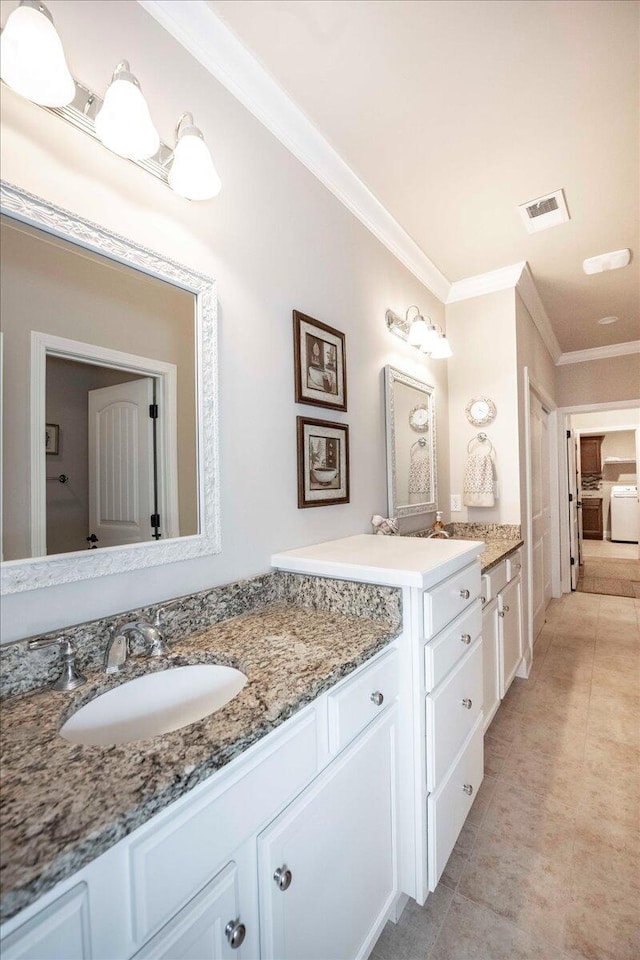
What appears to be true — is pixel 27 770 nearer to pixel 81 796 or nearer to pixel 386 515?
pixel 81 796

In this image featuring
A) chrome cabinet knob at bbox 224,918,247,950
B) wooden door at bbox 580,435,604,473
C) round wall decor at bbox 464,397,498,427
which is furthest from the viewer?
wooden door at bbox 580,435,604,473

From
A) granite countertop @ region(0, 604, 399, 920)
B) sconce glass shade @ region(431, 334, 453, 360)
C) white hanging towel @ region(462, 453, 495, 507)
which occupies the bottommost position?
granite countertop @ region(0, 604, 399, 920)

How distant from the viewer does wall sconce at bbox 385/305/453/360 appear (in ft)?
7.65

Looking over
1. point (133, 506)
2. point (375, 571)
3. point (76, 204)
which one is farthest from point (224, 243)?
point (375, 571)

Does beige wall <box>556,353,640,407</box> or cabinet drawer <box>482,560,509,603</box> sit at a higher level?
beige wall <box>556,353,640,407</box>

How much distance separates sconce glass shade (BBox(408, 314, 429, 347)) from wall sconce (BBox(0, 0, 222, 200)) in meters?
1.41

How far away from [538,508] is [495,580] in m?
1.73

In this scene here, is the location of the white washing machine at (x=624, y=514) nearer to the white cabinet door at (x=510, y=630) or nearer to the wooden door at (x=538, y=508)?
the wooden door at (x=538, y=508)

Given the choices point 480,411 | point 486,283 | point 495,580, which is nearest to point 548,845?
point 495,580

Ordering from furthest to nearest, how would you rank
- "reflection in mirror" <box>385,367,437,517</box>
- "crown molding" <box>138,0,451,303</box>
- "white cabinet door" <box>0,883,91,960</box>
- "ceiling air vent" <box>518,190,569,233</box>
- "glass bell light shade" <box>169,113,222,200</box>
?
"reflection in mirror" <box>385,367,437,517</box> → "ceiling air vent" <box>518,190,569,233</box> → "crown molding" <box>138,0,451,303</box> → "glass bell light shade" <box>169,113,222,200</box> → "white cabinet door" <box>0,883,91,960</box>

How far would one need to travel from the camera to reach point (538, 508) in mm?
3576

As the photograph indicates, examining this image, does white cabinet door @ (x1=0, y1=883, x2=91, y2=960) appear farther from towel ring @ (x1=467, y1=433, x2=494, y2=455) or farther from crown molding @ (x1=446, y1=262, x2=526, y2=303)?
crown molding @ (x1=446, y1=262, x2=526, y2=303)

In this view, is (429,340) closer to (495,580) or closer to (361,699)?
(495,580)

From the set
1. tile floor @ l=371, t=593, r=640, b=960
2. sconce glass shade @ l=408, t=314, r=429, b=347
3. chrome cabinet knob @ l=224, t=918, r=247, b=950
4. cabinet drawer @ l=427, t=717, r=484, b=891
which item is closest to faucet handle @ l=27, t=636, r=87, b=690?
chrome cabinet knob @ l=224, t=918, r=247, b=950
